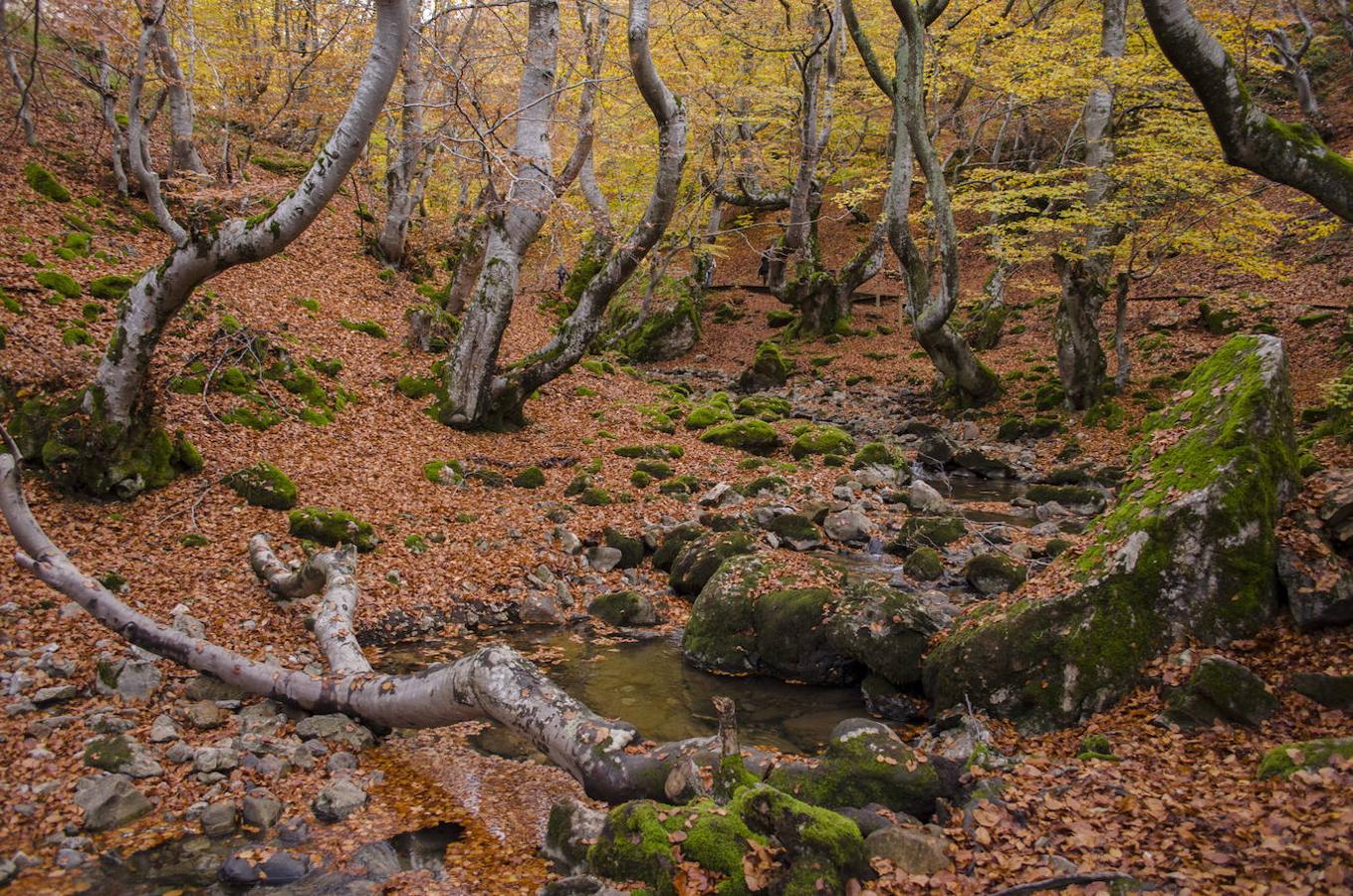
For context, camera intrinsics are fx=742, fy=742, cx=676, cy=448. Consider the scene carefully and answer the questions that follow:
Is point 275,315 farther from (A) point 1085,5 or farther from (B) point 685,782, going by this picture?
(A) point 1085,5

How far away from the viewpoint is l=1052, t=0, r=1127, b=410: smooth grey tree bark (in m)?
14.4

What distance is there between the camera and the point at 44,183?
496 inches

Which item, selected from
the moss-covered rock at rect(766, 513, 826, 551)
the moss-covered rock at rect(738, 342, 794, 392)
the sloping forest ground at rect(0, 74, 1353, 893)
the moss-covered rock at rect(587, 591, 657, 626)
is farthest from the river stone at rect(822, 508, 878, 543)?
the moss-covered rock at rect(738, 342, 794, 392)

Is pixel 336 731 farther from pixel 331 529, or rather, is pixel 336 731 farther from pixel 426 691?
pixel 331 529

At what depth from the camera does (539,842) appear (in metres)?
4.86

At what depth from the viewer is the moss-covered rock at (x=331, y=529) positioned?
8414 millimetres

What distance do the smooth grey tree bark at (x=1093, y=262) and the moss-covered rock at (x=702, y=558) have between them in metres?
9.94

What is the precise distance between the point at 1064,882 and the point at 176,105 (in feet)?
Result: 57.1

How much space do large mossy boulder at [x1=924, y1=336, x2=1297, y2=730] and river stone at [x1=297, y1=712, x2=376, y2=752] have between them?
4688 millimetres

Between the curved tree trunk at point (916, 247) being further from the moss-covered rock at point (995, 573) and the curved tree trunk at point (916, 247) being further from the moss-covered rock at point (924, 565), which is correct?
the moss-covered rock at point (995, 573)

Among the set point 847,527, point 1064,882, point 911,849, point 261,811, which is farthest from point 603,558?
point 1064,882

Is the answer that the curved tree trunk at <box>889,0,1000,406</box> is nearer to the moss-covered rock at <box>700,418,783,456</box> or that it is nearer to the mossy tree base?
the moss-covered rock at <box>700,418,783,456</box>

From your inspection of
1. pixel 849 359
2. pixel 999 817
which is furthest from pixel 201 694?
pixel 849 359

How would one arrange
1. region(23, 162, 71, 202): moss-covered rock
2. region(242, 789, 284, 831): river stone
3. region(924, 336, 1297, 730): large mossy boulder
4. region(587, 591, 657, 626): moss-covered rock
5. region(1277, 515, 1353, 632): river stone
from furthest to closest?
region(23, 162, 71, 202): moss-covered rock, region(587, 591, 657, 626): moss-covered rock, region(924, 336, 1297, 730): large mossy boulder, region(1277, 515, 1353, 632): river stone, region(242, 789, 284, 831): river stone
